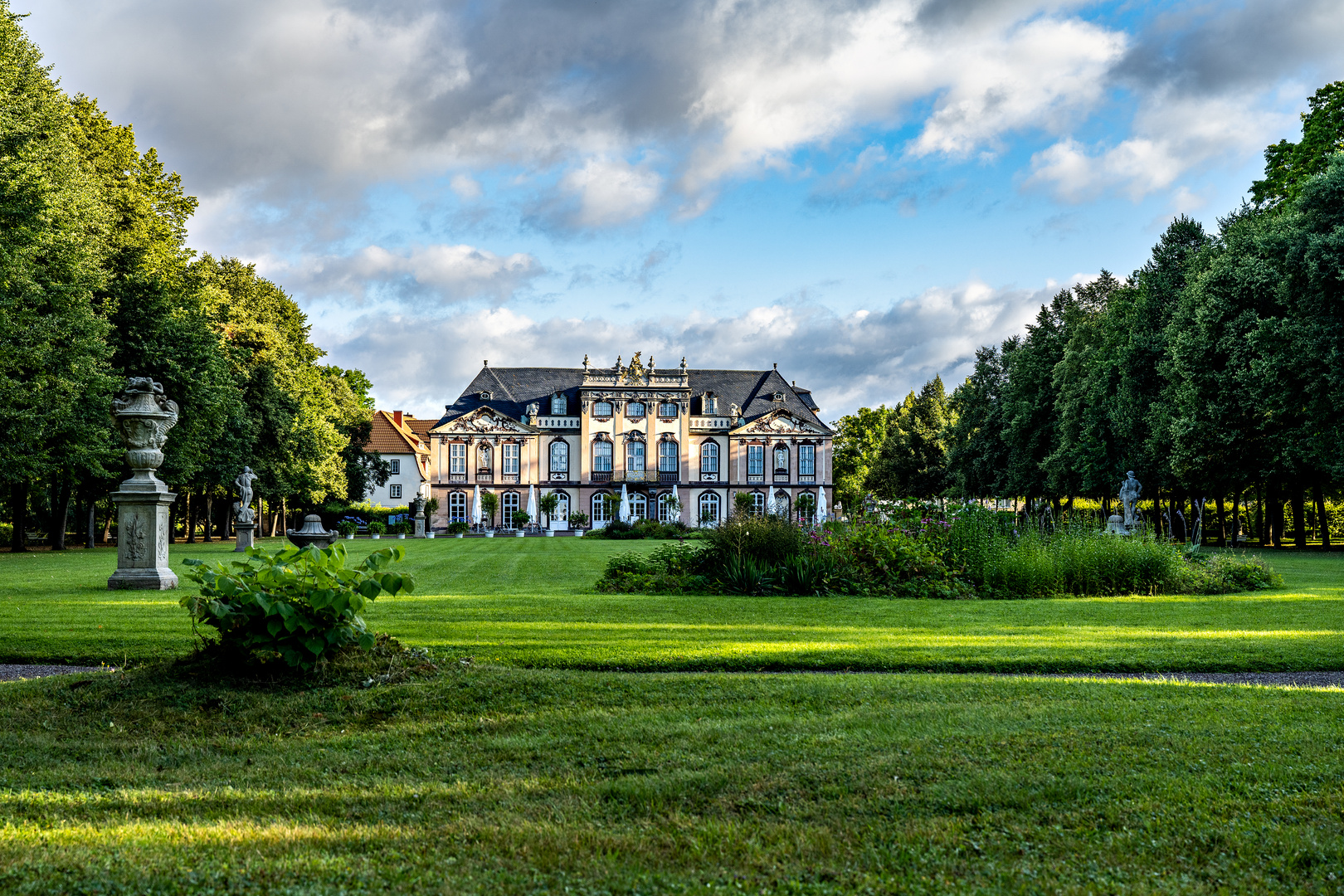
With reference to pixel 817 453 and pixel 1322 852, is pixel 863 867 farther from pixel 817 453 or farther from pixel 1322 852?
pixel 817 453

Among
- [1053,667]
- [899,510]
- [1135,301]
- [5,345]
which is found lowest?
[1053,667]

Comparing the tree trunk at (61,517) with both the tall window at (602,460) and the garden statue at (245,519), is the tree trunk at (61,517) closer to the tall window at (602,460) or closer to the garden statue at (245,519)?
the garden statue at (245,519)

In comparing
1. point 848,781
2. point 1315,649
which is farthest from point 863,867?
point 1315,649

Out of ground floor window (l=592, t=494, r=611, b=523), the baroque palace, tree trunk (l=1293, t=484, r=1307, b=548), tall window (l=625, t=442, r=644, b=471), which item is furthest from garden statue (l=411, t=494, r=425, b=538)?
tree trunk (l=1293, t=484, r=1307, b=548)

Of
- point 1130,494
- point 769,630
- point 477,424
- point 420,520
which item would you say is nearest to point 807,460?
point 477,424

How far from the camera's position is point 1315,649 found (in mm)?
7809

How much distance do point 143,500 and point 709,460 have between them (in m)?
57.7

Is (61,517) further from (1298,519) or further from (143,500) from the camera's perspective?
(1298,519)

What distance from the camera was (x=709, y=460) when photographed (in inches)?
2753

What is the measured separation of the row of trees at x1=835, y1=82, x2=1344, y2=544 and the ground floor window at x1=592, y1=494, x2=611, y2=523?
2724 cm

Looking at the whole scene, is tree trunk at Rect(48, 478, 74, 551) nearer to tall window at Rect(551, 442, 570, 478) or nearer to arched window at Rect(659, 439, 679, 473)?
tall window at Rect(551, 442, 570, 478)

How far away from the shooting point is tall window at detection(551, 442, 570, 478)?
226 ft

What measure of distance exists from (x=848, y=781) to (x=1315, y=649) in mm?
6089

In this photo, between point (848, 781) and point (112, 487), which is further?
point (112, 487)
